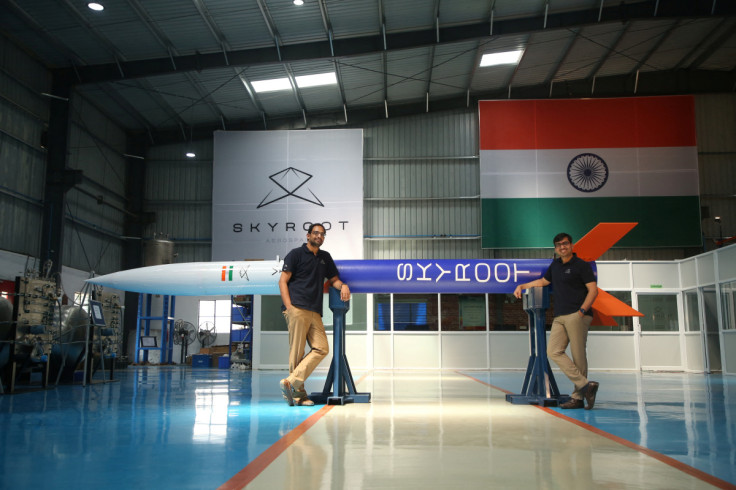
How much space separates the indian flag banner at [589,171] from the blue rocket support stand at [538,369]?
45.9 ft

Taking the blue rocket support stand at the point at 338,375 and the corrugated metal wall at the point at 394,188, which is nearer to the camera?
the blue rocket support stand at the point at 338,375

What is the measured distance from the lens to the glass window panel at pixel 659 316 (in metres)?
17.1

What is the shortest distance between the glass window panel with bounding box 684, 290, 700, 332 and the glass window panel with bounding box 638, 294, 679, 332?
11.6 inches

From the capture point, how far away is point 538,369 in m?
7.06

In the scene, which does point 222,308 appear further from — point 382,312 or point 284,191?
point 382,312

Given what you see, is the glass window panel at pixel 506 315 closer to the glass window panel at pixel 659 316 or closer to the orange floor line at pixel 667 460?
the glass window panel at pixel 659 316

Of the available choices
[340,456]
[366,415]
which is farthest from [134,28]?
[340,456]

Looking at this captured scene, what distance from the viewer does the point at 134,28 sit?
635 inches

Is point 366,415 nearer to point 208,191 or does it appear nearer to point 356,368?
point 356,368

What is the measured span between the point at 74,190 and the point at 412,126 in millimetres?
12504

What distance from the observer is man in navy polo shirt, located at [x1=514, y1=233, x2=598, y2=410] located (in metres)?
6.31

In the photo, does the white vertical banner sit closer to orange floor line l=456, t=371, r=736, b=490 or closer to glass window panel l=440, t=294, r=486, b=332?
glass window panel l=440, t=294, r=486, b=332

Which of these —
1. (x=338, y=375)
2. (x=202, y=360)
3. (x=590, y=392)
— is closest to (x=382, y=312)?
(x=202, y=360)

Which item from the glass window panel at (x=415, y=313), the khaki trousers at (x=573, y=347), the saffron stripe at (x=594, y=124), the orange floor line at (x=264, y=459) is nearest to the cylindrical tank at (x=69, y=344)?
the orange floor line at (x=264, y=459)
